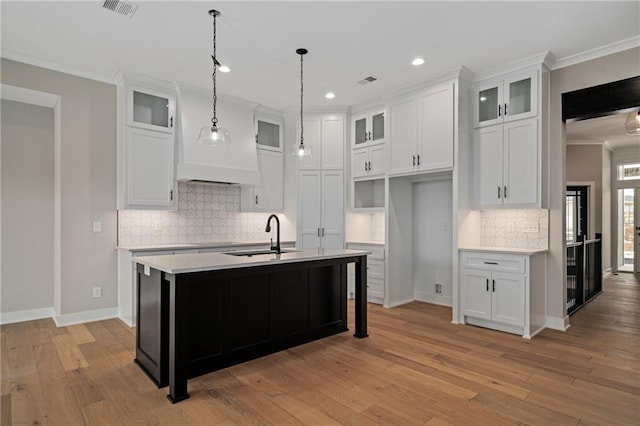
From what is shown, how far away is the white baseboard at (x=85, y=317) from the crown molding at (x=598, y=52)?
20.2 ft

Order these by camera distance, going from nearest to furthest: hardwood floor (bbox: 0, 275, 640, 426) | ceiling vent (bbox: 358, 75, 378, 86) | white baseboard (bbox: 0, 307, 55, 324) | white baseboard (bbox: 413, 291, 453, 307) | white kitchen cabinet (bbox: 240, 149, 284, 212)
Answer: hardwood floor (bbox: 0, 275, 640, 426) < white baseboard (bbox: 0, 307, 55, 324) < ceiling vent (bbox: 358, 75, 378, 86) < white baseboard (bbox: 413, 291, 453, 307) < white kitchen cabinet (bbox: 240, 149, 284, 212)

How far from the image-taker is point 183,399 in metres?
2.55

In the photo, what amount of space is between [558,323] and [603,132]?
501 cm

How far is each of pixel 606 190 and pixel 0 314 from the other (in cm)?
1132

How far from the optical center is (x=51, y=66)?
13.9ft

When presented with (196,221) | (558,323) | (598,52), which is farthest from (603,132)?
(196,221)

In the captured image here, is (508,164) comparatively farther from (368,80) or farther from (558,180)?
(368,80)

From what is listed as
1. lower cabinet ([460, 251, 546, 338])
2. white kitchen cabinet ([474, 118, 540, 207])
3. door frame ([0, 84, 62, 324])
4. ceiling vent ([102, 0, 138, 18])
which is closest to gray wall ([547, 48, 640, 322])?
lower cabinet ([460, 251, 546, 338])

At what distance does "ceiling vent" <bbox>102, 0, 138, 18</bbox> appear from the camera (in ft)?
9.91

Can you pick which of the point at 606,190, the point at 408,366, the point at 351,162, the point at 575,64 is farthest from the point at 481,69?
the point at 606,190

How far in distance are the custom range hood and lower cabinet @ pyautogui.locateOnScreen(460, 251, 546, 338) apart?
10.9 ft

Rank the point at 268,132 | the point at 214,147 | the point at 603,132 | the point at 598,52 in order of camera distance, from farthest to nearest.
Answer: the point at 603,132 < the point at 268,132 < the point at 214,147 < the point at 598,52

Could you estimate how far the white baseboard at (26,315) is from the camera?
4.36m

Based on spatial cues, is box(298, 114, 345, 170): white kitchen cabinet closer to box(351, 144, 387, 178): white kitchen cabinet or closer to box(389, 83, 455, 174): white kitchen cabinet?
box(351, 144, 387, 178): white kitchen cabinet
